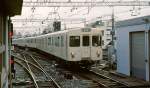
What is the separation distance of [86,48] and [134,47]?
3.33 m

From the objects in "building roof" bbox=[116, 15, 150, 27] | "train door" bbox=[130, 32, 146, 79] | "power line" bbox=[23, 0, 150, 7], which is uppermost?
"power line" bbox=[23, 0, 150, 7]

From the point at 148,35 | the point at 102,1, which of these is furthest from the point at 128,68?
the point at 102,1

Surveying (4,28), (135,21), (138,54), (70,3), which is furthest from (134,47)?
(70,3)

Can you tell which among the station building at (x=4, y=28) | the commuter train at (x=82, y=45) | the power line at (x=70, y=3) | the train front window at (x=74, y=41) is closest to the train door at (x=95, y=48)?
the commuter train at (x=82, y=45)

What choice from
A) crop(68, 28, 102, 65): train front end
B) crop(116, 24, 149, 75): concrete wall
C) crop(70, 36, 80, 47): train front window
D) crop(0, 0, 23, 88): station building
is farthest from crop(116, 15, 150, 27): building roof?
crop(0, 0, 23, 88): station building

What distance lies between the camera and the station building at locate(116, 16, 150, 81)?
14.5 meters

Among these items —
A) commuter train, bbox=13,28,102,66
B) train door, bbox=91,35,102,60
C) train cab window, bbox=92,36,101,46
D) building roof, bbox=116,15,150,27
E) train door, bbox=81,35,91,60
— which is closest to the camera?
building roof, bbox=116,15,150,27

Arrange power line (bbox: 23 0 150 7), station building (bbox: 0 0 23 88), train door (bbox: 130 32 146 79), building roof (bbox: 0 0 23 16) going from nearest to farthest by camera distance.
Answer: building roof (bbox: 0 0 23 16) < station building (bbox: 0 0 23 88) < train door (bbox: 130 32 146 79) < power line (bbox: 23 0 150 7)

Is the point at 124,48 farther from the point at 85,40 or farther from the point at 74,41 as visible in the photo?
the point at 74,41

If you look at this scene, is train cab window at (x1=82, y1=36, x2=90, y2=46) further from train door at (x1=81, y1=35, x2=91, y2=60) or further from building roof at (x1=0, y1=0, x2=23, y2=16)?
building roof at (x1=0, y1=0, x2=23, y2=16)

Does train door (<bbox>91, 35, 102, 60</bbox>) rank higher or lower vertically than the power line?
lower

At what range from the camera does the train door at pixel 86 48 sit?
18375 mm

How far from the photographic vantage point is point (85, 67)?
19859mm

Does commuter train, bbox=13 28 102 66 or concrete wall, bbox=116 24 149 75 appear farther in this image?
commuter train, bbox=13 28 102 66
